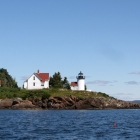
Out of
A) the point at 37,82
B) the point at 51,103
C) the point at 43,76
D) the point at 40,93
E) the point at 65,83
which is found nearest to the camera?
the point at 51,103

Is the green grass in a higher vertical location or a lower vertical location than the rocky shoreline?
higher

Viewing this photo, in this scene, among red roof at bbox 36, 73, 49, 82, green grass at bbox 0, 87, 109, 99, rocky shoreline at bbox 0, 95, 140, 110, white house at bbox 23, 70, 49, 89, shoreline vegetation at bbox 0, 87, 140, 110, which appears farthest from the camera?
red roof at bbox 36, 73, 49, 82

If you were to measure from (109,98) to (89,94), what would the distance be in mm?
7514

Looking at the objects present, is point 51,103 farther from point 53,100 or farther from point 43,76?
point 43,76

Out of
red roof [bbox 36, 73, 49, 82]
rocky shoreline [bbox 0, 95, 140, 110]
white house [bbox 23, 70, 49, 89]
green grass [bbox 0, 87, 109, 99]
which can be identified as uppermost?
red roof [bbox 36, 73, 49, 82]

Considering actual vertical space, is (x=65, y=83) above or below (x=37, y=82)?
above

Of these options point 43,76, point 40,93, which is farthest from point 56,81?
point 40,93

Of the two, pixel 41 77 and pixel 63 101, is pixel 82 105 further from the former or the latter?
pixel 41 77

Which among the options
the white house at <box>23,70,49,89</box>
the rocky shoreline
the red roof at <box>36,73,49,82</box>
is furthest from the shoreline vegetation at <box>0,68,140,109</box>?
the red roof at <box>36,73,49,82</box>

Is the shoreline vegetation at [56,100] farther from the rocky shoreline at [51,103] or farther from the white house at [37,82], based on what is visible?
the white house at [37,82]

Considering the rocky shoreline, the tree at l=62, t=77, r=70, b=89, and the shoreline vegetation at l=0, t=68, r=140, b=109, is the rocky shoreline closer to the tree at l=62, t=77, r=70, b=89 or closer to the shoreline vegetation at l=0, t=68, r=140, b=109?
the shoreline vegetation at l=0, t=68, r=140, b=109

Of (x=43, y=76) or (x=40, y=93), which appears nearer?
(x=40, y=93)

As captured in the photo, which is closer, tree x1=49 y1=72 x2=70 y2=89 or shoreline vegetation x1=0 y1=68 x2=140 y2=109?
shoreline vegetation x1=0 y1=68 x2=140 y2=109

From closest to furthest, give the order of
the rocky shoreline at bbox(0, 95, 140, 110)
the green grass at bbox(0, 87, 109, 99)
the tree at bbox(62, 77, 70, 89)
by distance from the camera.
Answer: the rocky shoreline at bbox(0, 95, 140, 110)
the green grass at bbox(0, 87, 109, 99)
the tree at bbox(62, 77, 70, 89)
